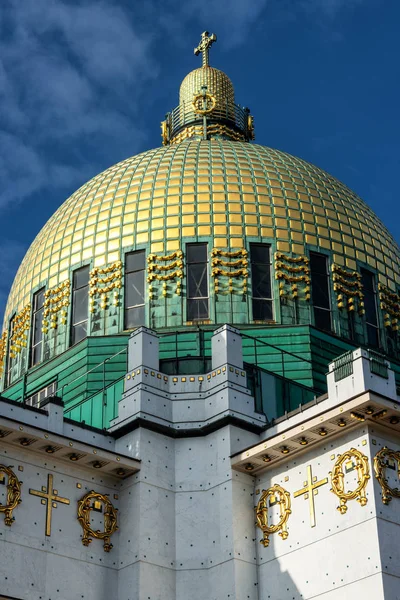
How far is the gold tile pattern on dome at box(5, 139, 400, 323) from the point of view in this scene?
136ft

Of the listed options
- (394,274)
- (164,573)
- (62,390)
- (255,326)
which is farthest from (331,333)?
(164,573)

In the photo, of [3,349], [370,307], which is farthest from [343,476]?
[3,349]

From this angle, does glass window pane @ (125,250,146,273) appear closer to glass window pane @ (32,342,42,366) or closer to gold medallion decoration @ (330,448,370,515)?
glass window pane @ (32,342,42,366)

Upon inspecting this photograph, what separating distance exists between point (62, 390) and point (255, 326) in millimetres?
5955

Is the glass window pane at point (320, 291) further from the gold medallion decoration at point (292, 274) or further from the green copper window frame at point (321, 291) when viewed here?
the gold medallion decoration at point (292, 274)

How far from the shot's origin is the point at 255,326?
38969 millimetres

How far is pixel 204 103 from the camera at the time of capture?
51.7m

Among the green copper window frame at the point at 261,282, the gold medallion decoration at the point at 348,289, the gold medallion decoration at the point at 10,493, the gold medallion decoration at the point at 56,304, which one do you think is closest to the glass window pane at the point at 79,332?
the gold medallion decoration at the point at 56,304

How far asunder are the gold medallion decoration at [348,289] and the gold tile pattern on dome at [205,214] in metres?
0.50

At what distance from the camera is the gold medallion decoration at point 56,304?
4161 cm

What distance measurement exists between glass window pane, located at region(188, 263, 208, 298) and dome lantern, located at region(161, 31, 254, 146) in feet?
34.4

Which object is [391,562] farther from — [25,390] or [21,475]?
[25,390]

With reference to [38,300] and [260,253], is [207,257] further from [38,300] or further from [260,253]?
[38,300]

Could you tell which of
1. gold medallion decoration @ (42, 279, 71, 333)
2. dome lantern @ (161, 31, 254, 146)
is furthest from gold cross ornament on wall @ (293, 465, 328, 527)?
dome lantern @ (161, 31, 254, 146)
